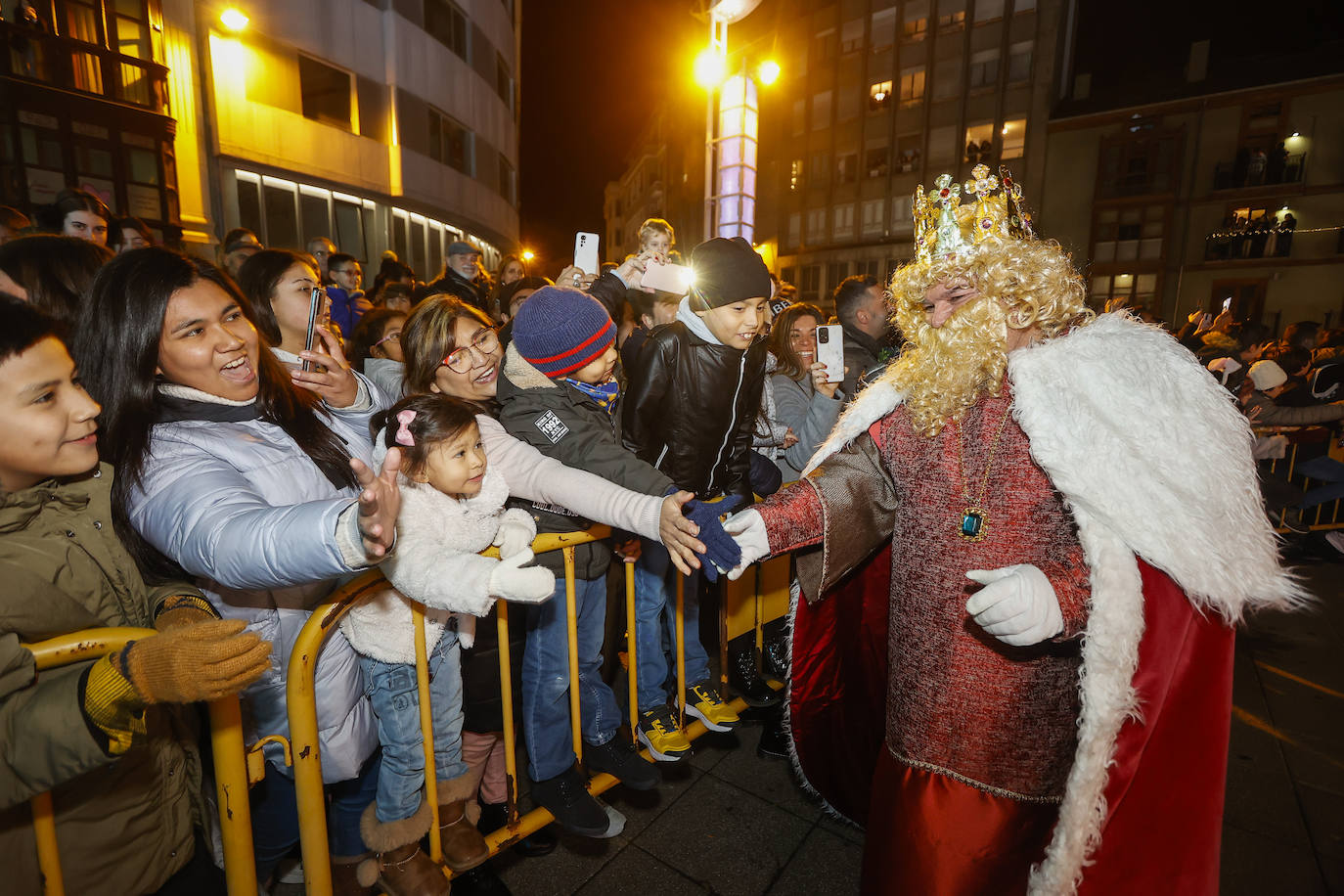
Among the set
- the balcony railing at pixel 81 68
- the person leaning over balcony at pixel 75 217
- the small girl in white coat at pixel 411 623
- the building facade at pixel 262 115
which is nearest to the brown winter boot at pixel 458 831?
the small girl in white coat at pixel 411 623

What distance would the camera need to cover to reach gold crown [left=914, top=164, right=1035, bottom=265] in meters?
2.00

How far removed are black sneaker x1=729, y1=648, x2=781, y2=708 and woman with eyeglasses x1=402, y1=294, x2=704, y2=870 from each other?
1.46m

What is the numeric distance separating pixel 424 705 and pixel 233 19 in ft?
57.2

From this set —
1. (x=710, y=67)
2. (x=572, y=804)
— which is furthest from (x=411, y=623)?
(x=710, y=67)

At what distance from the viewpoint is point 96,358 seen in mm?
1754

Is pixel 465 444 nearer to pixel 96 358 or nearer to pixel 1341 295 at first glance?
pixel 96 358

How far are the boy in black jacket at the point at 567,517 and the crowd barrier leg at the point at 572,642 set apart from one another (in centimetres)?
3

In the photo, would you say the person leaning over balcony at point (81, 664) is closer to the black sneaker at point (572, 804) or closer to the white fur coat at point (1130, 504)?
the black sneaker at point (572, 804)

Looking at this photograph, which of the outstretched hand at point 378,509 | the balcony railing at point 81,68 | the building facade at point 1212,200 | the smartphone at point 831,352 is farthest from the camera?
the building facade at point 1212,200

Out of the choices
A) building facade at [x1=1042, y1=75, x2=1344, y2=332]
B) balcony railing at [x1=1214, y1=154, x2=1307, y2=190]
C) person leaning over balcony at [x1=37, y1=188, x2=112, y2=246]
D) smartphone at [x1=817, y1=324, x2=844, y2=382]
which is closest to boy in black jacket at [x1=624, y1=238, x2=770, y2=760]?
smartphone at [x1=817, y1=324, x2=844, y2=382]

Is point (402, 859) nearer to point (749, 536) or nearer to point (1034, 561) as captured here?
point (749, 536)

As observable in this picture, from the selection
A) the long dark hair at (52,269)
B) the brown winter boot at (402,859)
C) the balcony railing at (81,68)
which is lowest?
the brown winter boot at (402,859)

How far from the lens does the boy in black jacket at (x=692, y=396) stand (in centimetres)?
318

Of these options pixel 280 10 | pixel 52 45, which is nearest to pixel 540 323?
pixel 52 45
